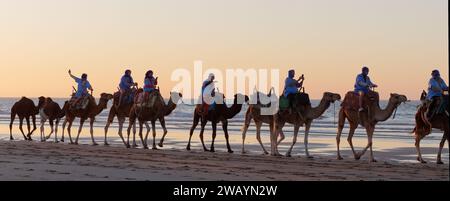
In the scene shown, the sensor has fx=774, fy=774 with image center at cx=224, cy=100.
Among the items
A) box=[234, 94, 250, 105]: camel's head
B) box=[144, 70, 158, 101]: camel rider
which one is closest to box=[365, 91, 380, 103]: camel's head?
box=[234, 94, 250, 105]: camel's head

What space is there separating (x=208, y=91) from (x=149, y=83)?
2234mm

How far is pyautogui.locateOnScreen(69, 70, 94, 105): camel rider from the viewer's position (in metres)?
27.0

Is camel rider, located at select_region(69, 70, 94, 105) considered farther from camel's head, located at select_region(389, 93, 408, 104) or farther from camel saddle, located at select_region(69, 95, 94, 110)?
camel's head, located at select_region(389, 93, 408, 104)

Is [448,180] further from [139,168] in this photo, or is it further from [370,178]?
[139,168]

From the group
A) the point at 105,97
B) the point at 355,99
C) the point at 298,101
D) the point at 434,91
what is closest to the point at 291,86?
the point at 298,101

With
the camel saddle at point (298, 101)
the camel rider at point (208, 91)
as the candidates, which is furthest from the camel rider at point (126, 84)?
the camel saddle at point (298, 101)

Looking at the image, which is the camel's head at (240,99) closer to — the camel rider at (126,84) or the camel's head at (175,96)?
the camel's head at (175,96)

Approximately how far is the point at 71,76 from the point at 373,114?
461 inches

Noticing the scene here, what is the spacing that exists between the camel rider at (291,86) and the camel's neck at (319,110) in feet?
1.66

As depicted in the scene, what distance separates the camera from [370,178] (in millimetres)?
15086

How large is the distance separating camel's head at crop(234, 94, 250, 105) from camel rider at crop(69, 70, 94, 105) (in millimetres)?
5855

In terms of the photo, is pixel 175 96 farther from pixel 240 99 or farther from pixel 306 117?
pixel 306 117

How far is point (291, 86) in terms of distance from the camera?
71.5 feet
